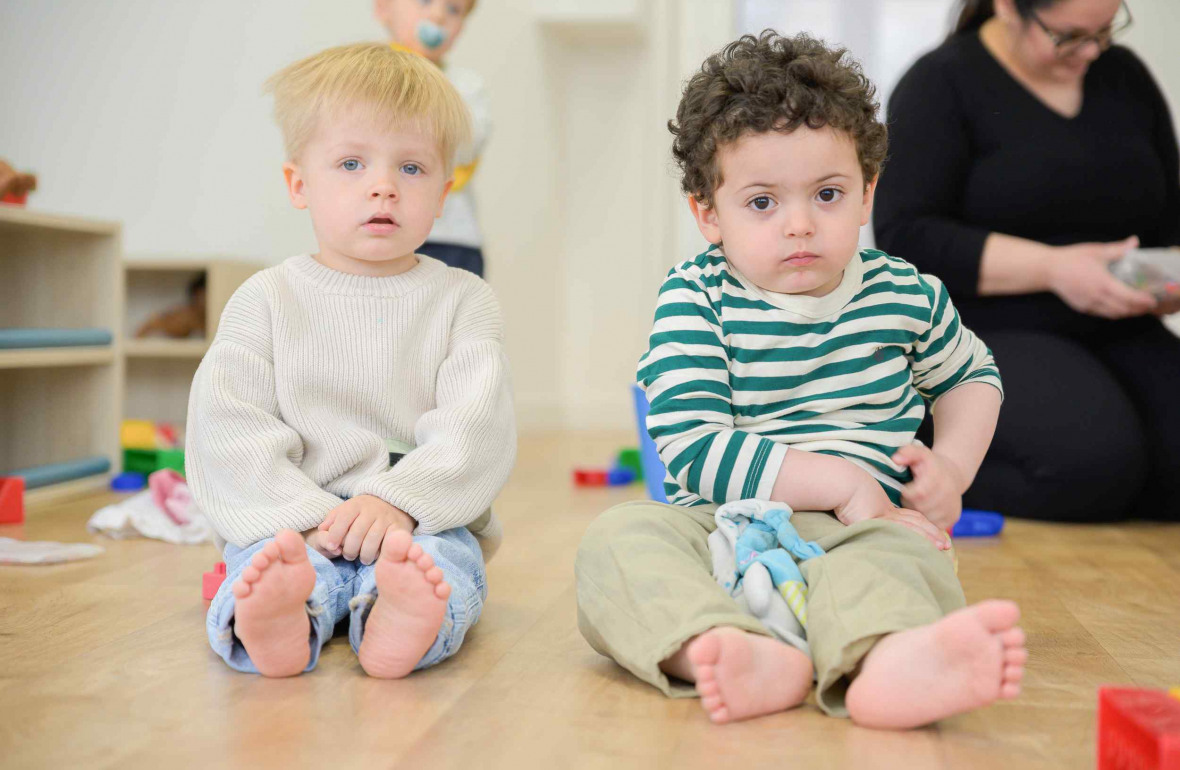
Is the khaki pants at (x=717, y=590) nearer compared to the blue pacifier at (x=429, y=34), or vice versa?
the khaki pants at (x=717, y=590)

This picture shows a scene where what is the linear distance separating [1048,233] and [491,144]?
1909mm

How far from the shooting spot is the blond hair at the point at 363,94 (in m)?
1.14

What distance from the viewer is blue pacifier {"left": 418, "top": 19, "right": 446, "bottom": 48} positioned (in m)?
2.06

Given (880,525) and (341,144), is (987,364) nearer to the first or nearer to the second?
(880,525)

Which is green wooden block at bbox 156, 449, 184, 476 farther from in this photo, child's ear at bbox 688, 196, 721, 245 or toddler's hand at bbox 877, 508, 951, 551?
toddler's hand at bbox 877, 508, 951, 551

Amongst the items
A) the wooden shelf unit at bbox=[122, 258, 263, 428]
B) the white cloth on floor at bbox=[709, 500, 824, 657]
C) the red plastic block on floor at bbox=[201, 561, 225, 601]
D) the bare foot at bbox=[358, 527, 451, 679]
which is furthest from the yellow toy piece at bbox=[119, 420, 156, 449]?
the white cloth on floor at bbox=[709, 500, 824, 657]

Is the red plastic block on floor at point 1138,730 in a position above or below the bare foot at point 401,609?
above

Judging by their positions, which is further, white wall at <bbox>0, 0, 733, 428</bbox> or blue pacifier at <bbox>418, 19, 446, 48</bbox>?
white wall at <bbox>0, 0, 733, 428</bbox>

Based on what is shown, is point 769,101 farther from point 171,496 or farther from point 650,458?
point 171,496

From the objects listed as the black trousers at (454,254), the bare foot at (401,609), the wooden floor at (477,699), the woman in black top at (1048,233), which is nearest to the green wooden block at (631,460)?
the black trousers at (454,254)

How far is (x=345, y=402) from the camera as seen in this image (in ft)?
3.82

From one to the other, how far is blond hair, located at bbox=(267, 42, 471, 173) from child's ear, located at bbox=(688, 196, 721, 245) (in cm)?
28

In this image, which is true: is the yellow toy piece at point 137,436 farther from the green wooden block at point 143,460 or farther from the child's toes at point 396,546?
the child's toes at point 396,546

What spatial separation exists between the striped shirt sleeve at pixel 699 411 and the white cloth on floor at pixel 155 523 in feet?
2.87
